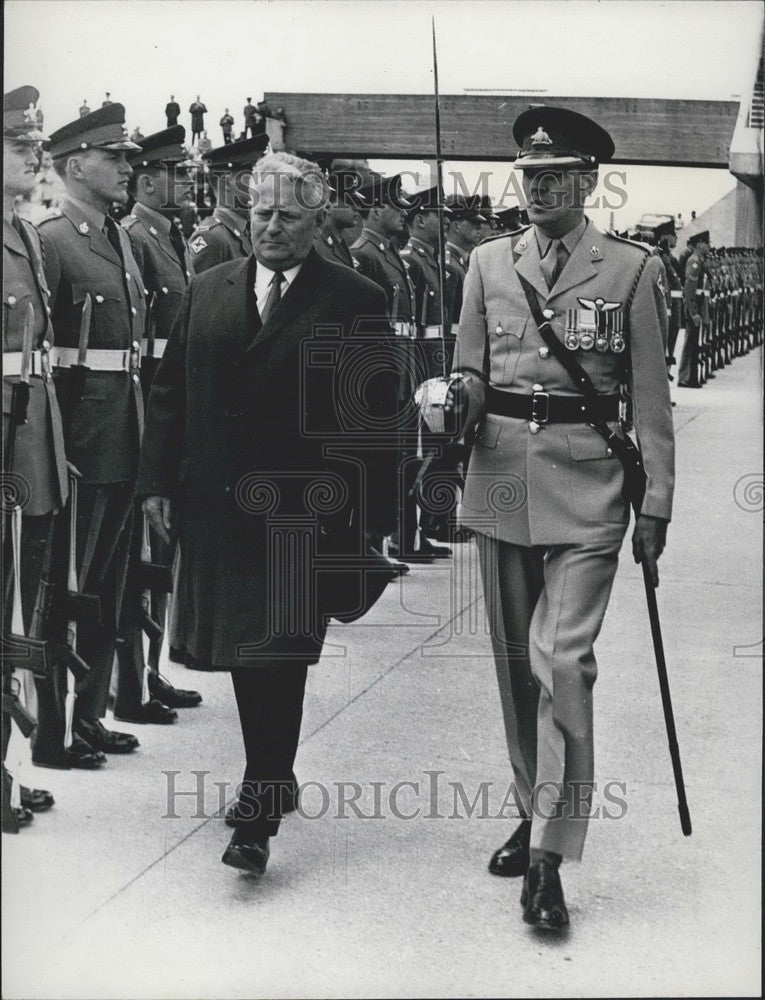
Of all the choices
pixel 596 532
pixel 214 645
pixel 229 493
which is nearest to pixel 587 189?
pixel 596 532

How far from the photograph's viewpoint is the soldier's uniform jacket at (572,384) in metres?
4.42

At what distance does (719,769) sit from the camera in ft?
16.0

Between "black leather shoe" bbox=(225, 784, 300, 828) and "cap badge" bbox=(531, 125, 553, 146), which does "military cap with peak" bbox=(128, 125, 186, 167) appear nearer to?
"cap badge" bbox=(531, 125, 553, 146)

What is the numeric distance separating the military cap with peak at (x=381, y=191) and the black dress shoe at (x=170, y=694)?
78.1 inches

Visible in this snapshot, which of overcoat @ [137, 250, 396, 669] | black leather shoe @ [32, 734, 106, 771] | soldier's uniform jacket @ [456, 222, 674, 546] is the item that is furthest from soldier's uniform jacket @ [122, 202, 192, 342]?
soldier's uniform jacket @ [456, 222, 674, 546]

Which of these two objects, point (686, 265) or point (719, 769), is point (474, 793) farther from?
point (686, 265)

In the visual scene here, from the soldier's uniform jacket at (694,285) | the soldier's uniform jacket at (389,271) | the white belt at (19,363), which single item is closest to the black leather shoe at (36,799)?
the white belt at (19,363)

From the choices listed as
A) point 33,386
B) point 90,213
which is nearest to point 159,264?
point 90,213

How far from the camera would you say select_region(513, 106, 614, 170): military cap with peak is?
14.6 feet

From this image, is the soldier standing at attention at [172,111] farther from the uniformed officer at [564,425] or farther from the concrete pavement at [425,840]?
the concrete pavement at [425,840]

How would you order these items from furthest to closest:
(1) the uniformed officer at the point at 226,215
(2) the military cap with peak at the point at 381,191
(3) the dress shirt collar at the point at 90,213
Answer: (2) the military cap with peak at the point at 381,191 < (1) the uniformed officer at the point at 226,215 < (3) the dress shirt collar at the point at 90,213

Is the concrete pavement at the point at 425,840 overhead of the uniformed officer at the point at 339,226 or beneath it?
beneath

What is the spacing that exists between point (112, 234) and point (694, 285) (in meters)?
1.91

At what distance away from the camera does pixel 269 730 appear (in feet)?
15.5
